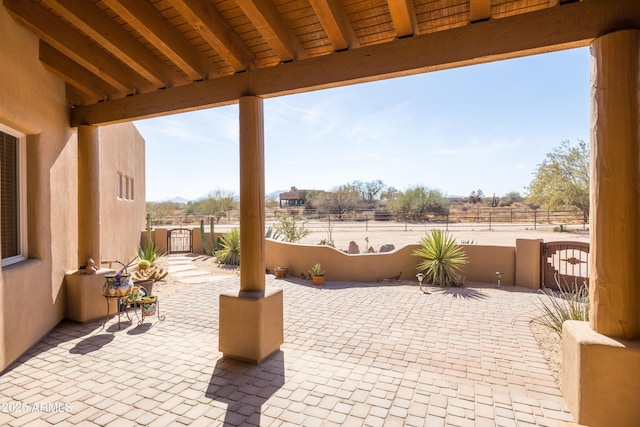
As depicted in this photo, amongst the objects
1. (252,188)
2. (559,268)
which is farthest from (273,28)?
(559,268)

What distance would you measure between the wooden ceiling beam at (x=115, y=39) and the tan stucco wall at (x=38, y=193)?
1.09 metres

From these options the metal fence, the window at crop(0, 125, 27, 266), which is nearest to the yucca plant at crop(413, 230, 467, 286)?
the window at crop(0, 125, 27, 266)

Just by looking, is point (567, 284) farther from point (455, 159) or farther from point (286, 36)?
point (455, 159)

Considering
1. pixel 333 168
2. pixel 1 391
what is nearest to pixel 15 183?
pixel 1 391

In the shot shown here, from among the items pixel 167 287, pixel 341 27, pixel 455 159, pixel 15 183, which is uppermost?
pixel 455 159

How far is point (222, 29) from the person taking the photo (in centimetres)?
341

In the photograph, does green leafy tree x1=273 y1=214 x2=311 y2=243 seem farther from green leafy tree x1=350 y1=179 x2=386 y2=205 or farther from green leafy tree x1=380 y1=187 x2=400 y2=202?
green leafy tree x1=350 y1=179 x2=386 y2=205

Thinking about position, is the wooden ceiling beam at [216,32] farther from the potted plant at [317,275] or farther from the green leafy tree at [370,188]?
the green leafy tree at [370,188]

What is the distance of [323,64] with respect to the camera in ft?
11.5

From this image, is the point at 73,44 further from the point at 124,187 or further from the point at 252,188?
the point at 124,187

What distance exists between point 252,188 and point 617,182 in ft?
11.2

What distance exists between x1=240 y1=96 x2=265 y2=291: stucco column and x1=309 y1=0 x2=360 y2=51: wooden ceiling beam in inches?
46.2

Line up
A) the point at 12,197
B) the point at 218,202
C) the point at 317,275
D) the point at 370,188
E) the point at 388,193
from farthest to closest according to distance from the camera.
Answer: the point at 370,188 → the point at 388,193 → the point at 218,202 → the point at 317,275 → the point at 12,197

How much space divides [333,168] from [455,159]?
37.3 metres
